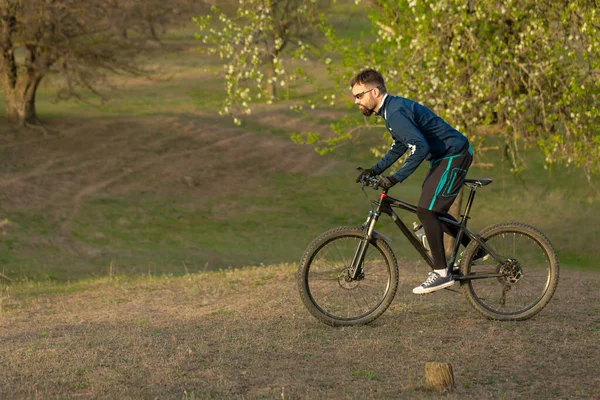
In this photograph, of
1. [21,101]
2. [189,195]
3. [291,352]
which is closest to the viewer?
[291,352]

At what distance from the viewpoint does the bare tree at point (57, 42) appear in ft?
89.2

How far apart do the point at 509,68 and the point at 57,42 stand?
19.2 m

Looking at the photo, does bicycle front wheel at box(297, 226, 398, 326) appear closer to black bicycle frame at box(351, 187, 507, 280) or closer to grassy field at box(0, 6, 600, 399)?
black bicycle frame at box(351, 187, 507, 280)

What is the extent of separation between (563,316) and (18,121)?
27.4 meters

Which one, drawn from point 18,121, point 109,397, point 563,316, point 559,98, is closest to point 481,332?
point 563,316

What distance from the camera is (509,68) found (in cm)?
1327

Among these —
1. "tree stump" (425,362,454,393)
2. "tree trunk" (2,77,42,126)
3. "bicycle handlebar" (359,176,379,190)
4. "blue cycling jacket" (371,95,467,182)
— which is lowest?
"tree trunk" (2,77,42,126)

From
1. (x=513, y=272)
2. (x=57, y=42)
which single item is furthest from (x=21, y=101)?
(x=513, y=272)

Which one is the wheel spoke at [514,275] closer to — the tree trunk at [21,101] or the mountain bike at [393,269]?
the mountain bike at [393,269]

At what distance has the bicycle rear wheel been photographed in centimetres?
760

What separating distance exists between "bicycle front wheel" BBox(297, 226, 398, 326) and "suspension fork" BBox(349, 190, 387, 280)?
2cm

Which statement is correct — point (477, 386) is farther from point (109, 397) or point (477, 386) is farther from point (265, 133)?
point (265, 133)

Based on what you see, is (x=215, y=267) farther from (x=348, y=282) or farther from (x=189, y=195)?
(x=348, y=282)

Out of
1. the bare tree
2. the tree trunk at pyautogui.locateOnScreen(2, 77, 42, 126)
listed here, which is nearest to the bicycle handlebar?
the bare tree
